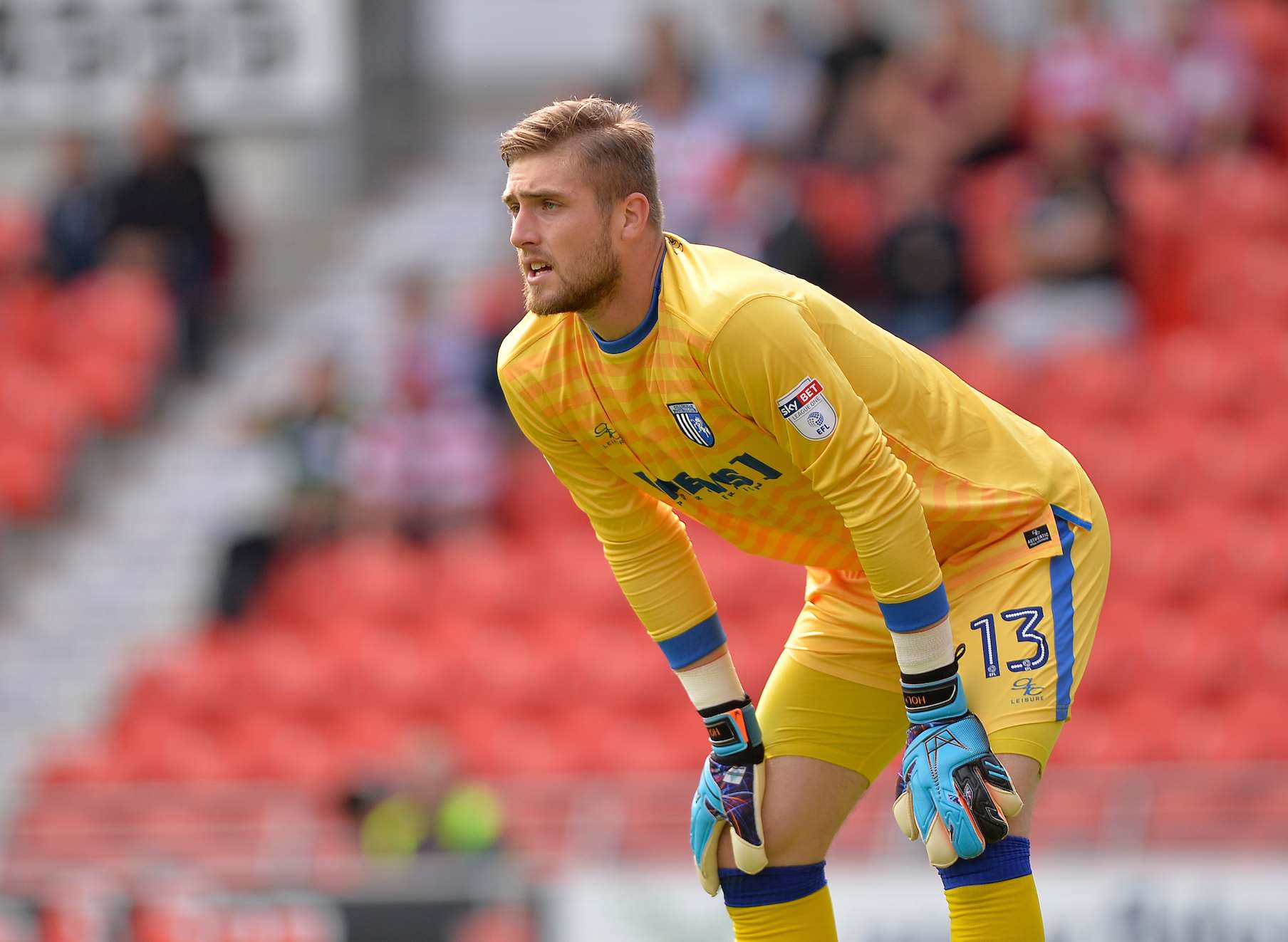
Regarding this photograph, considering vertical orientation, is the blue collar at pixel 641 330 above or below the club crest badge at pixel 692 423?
above

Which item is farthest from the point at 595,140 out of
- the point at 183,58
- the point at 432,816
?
the point at 183,58

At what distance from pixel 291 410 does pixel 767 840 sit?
7.31 meters

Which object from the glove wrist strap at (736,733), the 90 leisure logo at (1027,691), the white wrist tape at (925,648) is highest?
the white wrist tape at (925,648)

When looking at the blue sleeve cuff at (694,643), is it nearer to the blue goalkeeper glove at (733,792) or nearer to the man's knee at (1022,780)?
the blue goalkeeper glove at (733,792)

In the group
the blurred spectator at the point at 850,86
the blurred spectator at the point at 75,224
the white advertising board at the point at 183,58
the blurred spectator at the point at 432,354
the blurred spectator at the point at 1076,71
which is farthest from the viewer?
the white advertising board at the point at 183,58

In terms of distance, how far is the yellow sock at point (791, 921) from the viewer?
4.38 m

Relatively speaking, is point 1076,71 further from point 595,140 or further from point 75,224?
point 595,140

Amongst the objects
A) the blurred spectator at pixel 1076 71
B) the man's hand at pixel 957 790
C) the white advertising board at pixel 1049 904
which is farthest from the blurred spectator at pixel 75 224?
the man's hand at pixel 957 790

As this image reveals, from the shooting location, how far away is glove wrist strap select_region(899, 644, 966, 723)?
400cm

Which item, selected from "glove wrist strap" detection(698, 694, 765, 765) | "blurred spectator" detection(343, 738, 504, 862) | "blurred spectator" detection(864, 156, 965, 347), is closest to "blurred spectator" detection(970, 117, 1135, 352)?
"blurred spectator" detection(864, 156, 965, 347)

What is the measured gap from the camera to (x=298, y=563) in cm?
1100

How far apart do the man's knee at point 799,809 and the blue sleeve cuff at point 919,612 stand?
1.89ft

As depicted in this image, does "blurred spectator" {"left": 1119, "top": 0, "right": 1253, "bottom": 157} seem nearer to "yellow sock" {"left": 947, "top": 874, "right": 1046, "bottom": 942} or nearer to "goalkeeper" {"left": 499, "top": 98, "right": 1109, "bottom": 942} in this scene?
"goalkeeper" {"left": 499, "top": 98, "right": 1109, "bottom": 942}

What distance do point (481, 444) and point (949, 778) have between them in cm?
719
